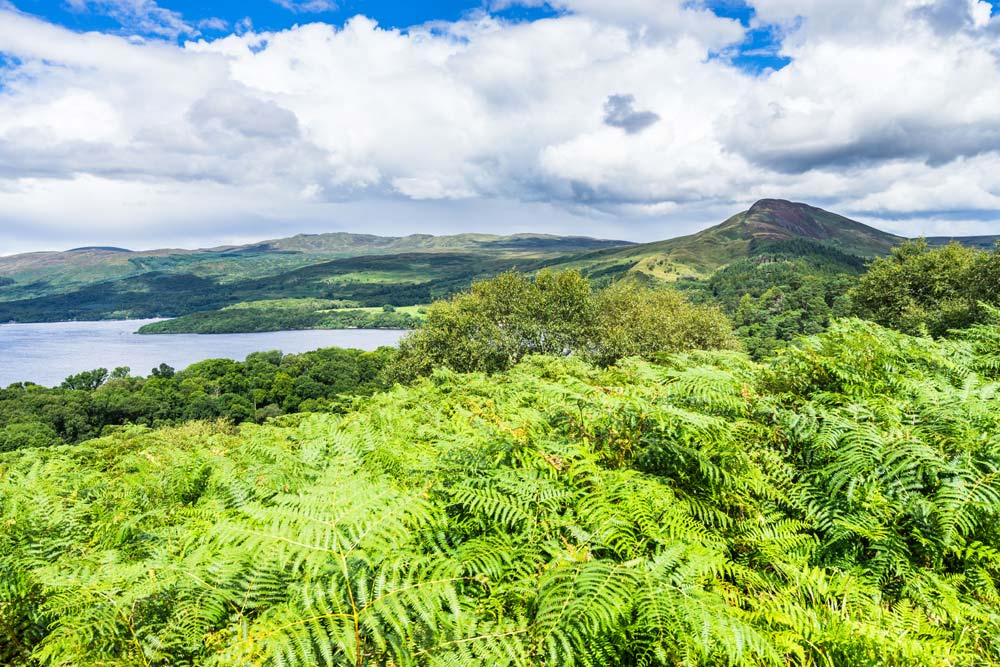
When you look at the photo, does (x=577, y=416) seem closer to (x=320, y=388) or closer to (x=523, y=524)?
(x=523, y=524)

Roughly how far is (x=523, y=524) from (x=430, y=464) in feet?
3.59

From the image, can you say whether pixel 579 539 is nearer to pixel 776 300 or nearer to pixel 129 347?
pixel 776 300

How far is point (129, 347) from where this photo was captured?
5684 inches

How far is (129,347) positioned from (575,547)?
593 feet

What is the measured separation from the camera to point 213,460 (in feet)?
22.1

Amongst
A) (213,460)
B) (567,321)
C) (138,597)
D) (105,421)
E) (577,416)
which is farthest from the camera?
(105,421)

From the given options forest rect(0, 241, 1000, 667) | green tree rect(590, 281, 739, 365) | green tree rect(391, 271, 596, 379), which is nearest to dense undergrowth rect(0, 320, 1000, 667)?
forest rect(0, 241, 1000, 667)

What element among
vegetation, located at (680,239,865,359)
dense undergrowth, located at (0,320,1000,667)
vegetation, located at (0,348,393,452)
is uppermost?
dense undergrowth, located at (0,320,1000,667)

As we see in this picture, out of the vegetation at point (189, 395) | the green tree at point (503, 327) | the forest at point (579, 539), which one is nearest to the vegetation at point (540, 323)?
the green tree at point (503, 327)

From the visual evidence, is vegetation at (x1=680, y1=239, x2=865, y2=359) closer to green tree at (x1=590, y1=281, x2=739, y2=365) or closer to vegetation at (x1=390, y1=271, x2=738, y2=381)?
green tree at (x1=590, y1=281, x2=739, y2=365)

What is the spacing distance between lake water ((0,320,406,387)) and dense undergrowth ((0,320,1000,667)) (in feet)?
372

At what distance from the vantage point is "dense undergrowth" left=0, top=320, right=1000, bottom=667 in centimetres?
246

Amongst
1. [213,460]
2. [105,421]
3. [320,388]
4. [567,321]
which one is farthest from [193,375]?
[213,460]

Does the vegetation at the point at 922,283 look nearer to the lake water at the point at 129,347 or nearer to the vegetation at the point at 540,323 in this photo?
the vegetation at the point at 540,323
